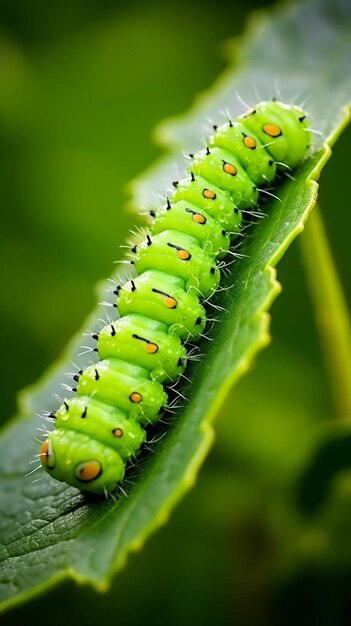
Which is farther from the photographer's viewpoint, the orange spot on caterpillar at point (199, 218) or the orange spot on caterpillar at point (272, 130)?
the orange spot on caterpillar at point (272, 130)

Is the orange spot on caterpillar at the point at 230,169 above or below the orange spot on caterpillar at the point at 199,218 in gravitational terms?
above

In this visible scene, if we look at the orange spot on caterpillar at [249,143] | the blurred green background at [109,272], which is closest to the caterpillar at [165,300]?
the orange spot on caterpillar at [249,143]

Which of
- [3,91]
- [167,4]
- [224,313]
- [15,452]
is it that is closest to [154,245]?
[224,313]

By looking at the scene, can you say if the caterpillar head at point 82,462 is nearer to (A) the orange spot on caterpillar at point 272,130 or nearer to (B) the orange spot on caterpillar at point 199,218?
(B) the orange spot on caterpillar at point 199,218

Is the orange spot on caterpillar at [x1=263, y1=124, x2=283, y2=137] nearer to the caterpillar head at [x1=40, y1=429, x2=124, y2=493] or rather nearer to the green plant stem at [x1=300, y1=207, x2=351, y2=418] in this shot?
the green plant stem at [x1=300, y1=207, x2=351, y2=418]

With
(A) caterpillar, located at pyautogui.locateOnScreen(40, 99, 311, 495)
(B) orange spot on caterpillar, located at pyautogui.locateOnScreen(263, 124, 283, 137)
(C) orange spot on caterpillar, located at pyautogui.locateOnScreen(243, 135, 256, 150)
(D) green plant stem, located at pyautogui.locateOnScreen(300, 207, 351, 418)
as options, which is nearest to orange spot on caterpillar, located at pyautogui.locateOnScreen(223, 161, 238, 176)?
(A) caterpillar, located at pyautogui.locateOnScreen(40, 99, 311, 495)

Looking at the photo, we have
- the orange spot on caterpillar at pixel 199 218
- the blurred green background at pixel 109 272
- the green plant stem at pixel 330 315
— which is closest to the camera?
the orange spot on caterpillar at pixel 199 218

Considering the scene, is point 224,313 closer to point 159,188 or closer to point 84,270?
point 159,188
